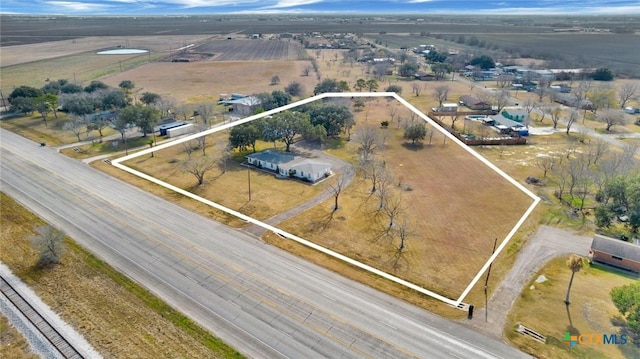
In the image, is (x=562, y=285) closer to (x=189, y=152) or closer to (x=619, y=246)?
(x=619, y=246)

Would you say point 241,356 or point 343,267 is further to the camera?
point 343,267

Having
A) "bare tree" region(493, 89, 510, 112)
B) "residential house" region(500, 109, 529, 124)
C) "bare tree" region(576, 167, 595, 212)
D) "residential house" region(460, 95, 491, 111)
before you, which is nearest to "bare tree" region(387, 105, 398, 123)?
"residential house" region(460, 95, 491, 111)

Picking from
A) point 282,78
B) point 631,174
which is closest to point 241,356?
point 631,174

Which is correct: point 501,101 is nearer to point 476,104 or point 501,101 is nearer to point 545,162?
point 476,104

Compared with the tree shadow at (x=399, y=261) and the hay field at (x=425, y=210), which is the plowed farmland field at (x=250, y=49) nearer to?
the hay field at (x=425, y=210)

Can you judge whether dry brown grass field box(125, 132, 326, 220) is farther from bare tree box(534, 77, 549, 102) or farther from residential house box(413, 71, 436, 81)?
residential house box(413, 71, 436, 81)

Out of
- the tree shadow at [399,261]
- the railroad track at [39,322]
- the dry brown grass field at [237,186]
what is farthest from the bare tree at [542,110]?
the railroad track at [39,322]

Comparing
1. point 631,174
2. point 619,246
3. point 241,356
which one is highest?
point 631,174
